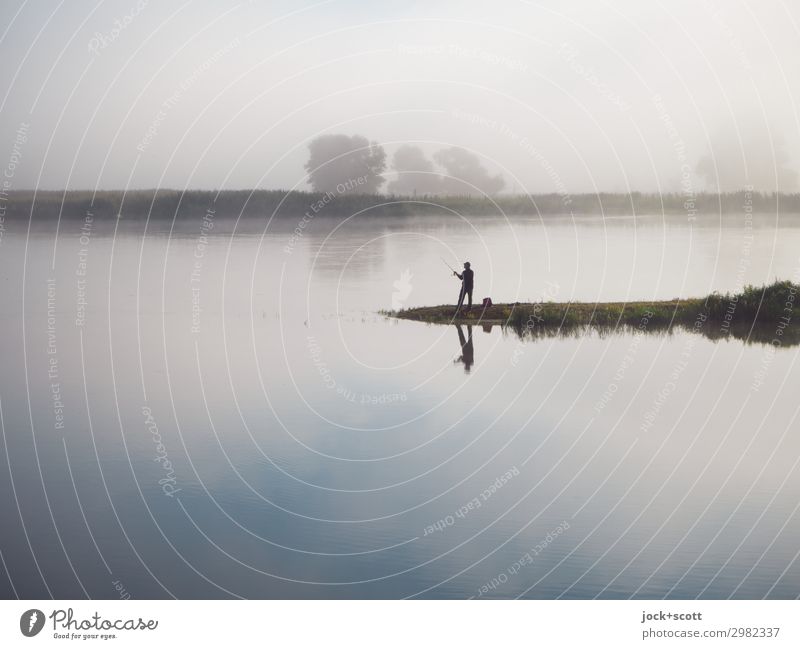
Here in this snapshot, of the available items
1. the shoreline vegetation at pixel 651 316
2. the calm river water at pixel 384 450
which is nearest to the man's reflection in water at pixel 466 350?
the calm river water at pixel 384 450

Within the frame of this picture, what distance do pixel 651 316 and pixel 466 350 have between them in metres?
4.45

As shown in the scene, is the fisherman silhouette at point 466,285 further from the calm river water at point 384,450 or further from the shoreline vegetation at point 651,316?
the calm river water at point 384,450

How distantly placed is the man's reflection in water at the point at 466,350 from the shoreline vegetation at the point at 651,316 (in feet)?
2.18

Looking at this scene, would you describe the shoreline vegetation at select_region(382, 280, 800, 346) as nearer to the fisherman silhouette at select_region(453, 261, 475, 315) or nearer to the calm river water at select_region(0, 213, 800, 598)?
the fisherman silhouette at select_region(453, 261, 475, 315)

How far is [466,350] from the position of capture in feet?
61.2

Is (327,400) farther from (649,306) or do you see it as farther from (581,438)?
(649,306)

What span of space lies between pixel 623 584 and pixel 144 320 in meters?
13.9

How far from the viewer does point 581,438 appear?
14.4 m

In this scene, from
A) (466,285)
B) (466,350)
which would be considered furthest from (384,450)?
(466,285)

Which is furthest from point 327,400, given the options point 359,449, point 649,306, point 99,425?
point 649,306

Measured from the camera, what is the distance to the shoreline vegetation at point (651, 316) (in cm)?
2017

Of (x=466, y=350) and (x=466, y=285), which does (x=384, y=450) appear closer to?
(x=466, y=350)

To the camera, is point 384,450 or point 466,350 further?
point 466,350

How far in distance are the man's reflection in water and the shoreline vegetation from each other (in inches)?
26.2
